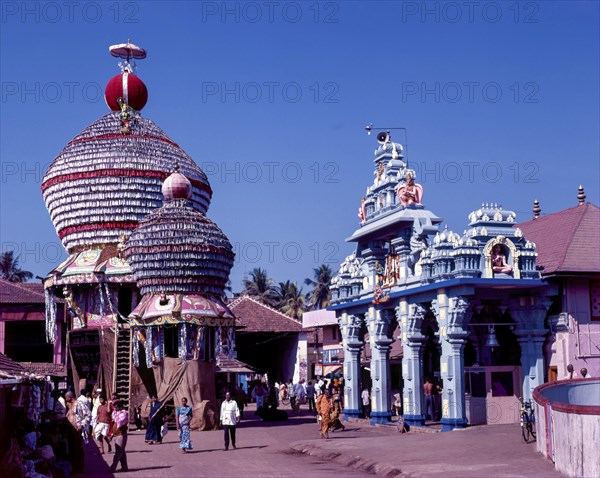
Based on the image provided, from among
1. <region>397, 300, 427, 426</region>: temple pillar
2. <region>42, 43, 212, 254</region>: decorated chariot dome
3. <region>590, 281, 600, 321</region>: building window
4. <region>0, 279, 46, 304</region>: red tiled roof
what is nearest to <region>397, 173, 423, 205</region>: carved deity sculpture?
<region>397, 300, 427, 426</region>: temple pillar

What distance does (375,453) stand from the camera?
68.0 feet

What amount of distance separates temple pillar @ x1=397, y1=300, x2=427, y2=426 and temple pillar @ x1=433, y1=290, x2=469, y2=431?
205cm

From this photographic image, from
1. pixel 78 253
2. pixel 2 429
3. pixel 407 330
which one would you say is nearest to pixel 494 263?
pixel 407 330

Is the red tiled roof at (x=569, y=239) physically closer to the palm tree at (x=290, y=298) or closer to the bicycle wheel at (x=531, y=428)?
the bicycle wheel at (x=531, y=428)

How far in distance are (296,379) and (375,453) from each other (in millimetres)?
39517

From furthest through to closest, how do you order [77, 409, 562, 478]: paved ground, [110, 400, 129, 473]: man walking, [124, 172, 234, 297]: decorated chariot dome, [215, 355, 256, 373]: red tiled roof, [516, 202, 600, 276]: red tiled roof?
[215, 355, 256, 373]: red tiled roof, [124, 172, 234, 297]: decorated chariot dome, [516, 202, 600, 276]: red tiled roof, [110, 400, 129, 473]: man walking, [77, 409, 562, 478]: paved ground

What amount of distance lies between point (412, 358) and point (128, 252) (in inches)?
443

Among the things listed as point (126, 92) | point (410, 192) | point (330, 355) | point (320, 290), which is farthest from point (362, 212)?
point (320, 290)

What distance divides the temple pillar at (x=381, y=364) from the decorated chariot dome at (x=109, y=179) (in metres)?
11.5

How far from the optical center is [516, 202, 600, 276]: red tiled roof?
2647cm

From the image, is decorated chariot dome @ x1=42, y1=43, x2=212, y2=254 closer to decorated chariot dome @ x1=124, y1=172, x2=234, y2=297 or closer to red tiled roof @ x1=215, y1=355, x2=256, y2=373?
decorated chariot dome @ x1=124, y1=172, x2=234, y2=297

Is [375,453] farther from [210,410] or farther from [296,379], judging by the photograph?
[296,379]

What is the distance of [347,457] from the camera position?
68.1ft

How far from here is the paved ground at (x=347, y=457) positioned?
1756cm
